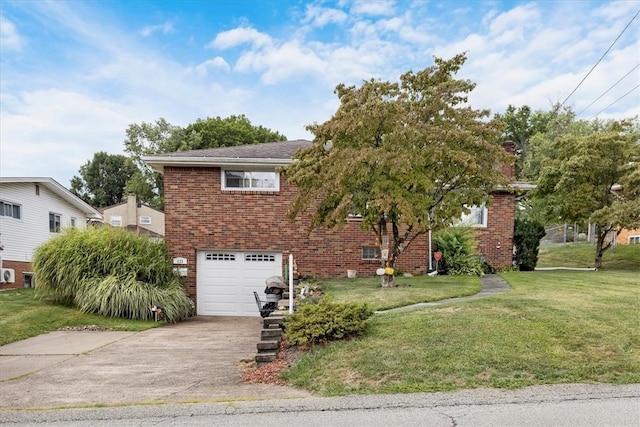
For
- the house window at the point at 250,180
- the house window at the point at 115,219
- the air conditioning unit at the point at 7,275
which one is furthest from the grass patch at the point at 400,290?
the house window at the point at 115,219

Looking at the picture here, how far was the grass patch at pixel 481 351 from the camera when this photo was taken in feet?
15.4

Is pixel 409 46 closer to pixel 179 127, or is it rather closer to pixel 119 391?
pixel 119 391

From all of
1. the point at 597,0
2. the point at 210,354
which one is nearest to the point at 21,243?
the point at 210,354

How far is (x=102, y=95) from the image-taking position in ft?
55.3

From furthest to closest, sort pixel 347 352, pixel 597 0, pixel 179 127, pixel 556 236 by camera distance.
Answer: pixel 179 127, pixel 556 236, pixel 597 0, pixel 347 352

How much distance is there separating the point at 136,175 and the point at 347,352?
40.6 meters

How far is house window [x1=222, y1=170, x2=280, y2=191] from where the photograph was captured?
13328 mm

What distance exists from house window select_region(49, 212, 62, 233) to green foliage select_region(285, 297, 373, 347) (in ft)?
59.9

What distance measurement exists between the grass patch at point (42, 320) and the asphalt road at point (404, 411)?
20.1 ft

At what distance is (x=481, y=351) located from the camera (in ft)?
17.2

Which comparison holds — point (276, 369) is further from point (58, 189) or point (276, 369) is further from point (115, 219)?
point (115, 219)

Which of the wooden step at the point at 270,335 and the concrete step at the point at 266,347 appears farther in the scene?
the wooden step at the point at 270,335

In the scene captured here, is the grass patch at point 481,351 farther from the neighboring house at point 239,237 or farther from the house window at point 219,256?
the house window at point 219,256

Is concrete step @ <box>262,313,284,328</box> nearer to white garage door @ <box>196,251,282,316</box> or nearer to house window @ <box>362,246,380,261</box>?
white garage door @ <box>196,251,282,316</box>
